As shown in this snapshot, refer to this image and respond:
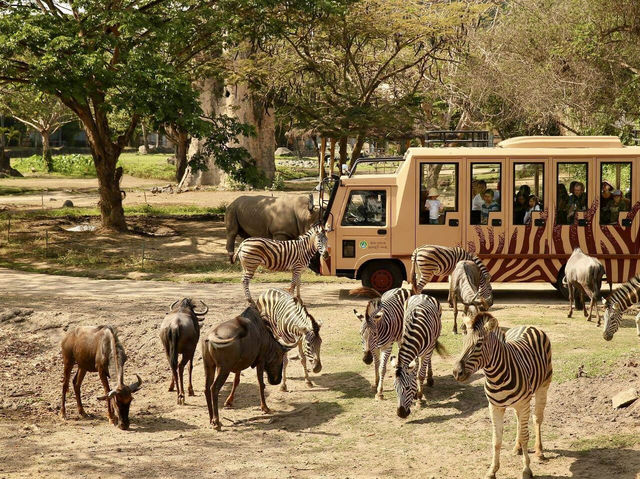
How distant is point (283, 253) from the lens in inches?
658

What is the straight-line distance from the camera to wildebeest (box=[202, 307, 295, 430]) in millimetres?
11125

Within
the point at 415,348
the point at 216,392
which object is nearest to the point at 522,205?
the point at 415,348

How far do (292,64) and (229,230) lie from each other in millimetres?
9230

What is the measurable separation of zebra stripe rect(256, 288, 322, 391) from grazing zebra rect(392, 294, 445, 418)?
1.22m

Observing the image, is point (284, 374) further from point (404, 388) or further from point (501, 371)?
point (501, 371)

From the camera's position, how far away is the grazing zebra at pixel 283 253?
54.7 feet

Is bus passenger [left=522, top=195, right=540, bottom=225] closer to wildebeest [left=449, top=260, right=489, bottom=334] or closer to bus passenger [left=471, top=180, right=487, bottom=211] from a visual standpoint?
bus passenger [left=471, top=180, right=487, bottom=211]

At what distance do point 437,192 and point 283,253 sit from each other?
327 centimetres

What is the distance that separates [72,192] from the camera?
42.9 metres

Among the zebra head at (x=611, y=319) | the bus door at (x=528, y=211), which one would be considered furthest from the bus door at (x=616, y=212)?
the zebra head at (x=611, y=319)

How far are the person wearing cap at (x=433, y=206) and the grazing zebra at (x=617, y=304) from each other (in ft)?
14.1

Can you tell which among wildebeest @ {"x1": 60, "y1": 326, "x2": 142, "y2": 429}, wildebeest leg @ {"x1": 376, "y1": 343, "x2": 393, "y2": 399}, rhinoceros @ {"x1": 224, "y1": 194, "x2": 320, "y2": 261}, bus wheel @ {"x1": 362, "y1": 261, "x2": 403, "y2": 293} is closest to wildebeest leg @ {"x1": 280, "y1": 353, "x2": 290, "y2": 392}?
wildebeest leg @ {"x1": 376, "y1": 343, "x2": 393, "y2": 399}

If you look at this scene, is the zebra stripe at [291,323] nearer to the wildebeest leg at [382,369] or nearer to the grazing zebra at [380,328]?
the grazing zebra at [380,328]

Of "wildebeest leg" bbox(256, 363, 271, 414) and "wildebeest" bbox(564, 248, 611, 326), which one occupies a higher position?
"wildebeest" bbox(564, 248, 611, 326)
